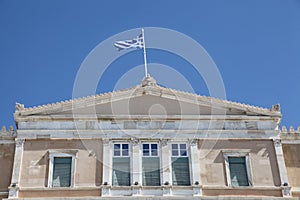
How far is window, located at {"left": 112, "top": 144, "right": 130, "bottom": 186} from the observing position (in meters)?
25.4

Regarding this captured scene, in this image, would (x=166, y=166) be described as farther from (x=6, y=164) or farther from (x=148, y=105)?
(x=6, y=164)

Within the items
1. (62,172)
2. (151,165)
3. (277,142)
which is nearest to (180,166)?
(151,165)

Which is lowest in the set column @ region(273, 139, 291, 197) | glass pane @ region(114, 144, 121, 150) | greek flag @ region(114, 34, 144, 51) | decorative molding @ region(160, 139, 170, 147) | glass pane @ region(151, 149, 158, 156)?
column @ region(273, 139, 291, 197)

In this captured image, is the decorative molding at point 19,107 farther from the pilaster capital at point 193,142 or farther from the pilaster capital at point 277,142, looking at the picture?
the pilaster capital at point 277,142

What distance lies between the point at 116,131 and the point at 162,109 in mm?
2455

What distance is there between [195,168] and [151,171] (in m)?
1.94

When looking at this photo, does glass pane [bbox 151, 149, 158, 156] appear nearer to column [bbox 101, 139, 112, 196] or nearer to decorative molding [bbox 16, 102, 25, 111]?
column [bbox 101, 139, 112, 196]

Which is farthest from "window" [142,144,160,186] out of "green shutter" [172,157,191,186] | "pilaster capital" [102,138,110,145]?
"pilaster capital" [102,138,110,145]

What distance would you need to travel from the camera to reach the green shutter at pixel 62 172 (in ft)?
82.9

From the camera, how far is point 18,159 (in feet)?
84.3

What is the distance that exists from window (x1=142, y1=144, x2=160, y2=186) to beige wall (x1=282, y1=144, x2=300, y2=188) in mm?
5977

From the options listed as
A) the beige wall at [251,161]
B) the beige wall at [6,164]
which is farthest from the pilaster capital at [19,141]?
the beige wall at [251,161]

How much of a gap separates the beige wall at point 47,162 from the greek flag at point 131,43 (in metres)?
6.65

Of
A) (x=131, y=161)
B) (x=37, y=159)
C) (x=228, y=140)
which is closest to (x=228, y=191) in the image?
(x=228, y=140)
